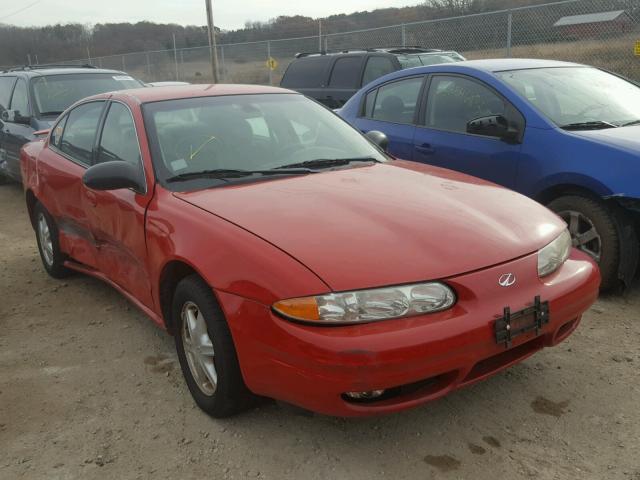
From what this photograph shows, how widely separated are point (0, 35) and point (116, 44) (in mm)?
13620

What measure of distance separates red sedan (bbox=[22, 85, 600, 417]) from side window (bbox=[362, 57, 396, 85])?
560 centimetres

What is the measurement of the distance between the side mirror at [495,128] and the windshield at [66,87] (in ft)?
18.1

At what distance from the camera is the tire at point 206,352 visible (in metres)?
2.50

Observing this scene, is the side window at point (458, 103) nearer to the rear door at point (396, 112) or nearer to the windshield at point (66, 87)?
the rear door at point (396, 112)

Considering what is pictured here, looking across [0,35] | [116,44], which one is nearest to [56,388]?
[116,44]

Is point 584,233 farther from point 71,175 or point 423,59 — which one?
point 423,59

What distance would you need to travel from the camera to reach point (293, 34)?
19.4 m

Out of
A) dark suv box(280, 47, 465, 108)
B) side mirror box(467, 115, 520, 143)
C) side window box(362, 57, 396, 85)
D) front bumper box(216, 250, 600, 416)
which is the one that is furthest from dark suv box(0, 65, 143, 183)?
front bumper box(216, 250, 600, 416)

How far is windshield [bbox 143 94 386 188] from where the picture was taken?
3203 mm

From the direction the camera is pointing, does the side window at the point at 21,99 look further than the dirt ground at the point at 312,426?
Yes

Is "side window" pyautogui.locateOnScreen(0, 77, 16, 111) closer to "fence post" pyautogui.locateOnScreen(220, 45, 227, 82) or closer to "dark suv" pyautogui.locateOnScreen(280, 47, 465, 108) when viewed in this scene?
"dark suv" pyautogui.locateOnScreen(280, 47, 465, 108)

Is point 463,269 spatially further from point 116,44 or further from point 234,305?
point 116,44

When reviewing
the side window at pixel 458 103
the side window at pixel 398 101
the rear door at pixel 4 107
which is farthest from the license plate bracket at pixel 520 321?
the rear door at pixel 4 107

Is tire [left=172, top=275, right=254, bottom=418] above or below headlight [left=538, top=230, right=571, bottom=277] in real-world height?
below
